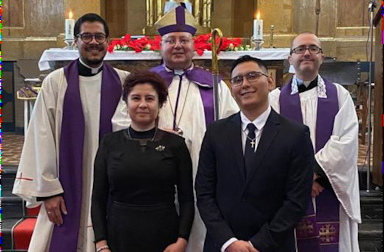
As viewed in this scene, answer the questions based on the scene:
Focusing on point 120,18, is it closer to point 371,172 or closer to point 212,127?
point 371,172

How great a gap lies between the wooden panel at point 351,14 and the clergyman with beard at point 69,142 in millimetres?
6937

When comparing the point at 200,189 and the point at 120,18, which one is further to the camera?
the point at 120,18

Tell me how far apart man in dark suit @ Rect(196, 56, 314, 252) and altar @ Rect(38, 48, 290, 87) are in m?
2.84

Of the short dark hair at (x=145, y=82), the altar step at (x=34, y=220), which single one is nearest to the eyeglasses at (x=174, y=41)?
the short dark hair at (x=145, y=82)

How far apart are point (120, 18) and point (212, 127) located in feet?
25.1

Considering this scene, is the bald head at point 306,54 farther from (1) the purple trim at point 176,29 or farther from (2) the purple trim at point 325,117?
(1) the purple trim at point 176,29

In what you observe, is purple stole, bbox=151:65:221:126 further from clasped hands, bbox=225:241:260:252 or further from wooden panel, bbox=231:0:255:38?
wooden panel, bbox=231:0:255:38

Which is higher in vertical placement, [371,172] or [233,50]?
[233,50]

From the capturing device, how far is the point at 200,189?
2.43 m

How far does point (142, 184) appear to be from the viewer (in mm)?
2490

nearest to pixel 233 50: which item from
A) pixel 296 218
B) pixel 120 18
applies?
pixel 296 218

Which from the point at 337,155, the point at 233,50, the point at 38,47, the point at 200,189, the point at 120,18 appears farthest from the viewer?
the point at 120,18

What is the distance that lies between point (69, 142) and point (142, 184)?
78cm

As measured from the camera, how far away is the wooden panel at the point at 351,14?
900cm
